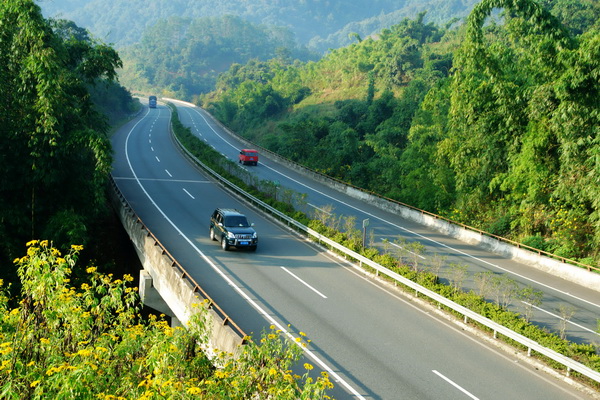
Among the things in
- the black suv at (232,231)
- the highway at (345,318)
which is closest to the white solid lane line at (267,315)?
the highway at (345,318)

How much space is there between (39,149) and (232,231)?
10168 mm

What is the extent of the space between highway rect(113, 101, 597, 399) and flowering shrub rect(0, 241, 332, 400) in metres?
3.85

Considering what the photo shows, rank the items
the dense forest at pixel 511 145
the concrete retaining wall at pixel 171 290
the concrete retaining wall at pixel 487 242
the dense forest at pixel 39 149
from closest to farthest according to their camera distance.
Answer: the concrete retaining wall at pixel 171 290 → the concrete retaining wall at pixel 487 242 → the dense forest at pixel 39 149 → the dense forest at pixel 511 145

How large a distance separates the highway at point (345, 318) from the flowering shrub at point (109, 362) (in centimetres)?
385

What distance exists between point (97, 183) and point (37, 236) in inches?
158

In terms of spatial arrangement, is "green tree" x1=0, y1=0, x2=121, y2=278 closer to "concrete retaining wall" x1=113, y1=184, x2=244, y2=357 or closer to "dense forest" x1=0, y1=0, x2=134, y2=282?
"dense forest" x1=0, y1=0, x2=134, y2=282

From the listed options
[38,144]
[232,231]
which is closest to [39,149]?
[38,144]

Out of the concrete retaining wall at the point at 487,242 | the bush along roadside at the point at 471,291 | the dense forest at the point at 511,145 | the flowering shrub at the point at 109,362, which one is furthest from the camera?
the dense forest at the point at 511,145

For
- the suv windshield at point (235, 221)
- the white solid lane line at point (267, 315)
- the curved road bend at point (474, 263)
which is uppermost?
the suv windshield at point (235, 221)

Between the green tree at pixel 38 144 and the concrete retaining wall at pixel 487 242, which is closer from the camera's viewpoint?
the concrete retaining wall at pixel 487 242

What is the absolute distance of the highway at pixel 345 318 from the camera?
13.0m

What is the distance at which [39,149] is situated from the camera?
977 inches

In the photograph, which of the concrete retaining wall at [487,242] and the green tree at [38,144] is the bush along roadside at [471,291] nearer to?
the concrete retaining wall at [487,242]

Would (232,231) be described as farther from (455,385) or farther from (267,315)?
(455,385)
